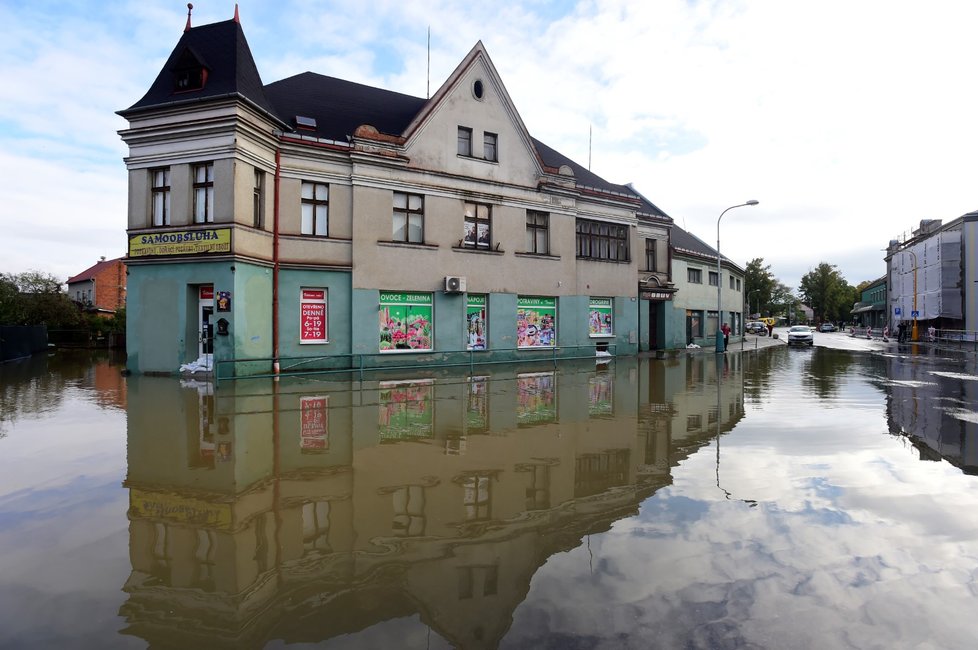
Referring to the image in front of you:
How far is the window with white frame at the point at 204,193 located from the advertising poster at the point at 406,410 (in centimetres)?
825

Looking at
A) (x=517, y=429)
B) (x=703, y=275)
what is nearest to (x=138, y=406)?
(x=517, y=429)

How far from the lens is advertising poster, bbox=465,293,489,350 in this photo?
23.8m

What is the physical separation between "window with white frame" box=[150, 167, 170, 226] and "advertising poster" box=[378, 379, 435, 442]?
957 centimetres

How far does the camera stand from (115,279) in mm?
62656

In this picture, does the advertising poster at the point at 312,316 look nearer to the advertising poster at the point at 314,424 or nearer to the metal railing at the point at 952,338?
the advertising poster at the point at 314,424

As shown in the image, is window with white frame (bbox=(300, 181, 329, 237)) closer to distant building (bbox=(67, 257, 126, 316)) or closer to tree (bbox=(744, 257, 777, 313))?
distant building (bbox=(67, 257, 126, 316))

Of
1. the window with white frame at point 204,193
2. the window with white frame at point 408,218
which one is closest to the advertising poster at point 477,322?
the window with white frame at point 408,218

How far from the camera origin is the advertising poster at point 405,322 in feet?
70.9

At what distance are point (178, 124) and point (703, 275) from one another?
34.8 metres

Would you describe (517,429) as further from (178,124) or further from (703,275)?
(703,275)

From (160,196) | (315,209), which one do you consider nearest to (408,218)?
(315,209)

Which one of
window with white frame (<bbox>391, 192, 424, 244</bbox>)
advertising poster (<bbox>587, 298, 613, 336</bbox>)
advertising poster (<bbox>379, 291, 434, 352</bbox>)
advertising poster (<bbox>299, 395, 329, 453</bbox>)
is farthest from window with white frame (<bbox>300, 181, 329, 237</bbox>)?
advertising poster (<bbox>587, 298, 613, 336</bbox>)

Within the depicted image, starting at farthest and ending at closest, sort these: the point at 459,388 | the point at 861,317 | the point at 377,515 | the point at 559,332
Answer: the point at 861,317 → the point at 559,332 → the point at 459,388 → the point at 377,515

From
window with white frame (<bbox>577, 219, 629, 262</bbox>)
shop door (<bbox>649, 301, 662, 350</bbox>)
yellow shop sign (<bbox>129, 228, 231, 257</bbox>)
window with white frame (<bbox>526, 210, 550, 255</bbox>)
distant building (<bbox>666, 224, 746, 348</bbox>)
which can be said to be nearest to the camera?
yellow shop sign (<bbox>129, 228, 231, 257</bbox>)
